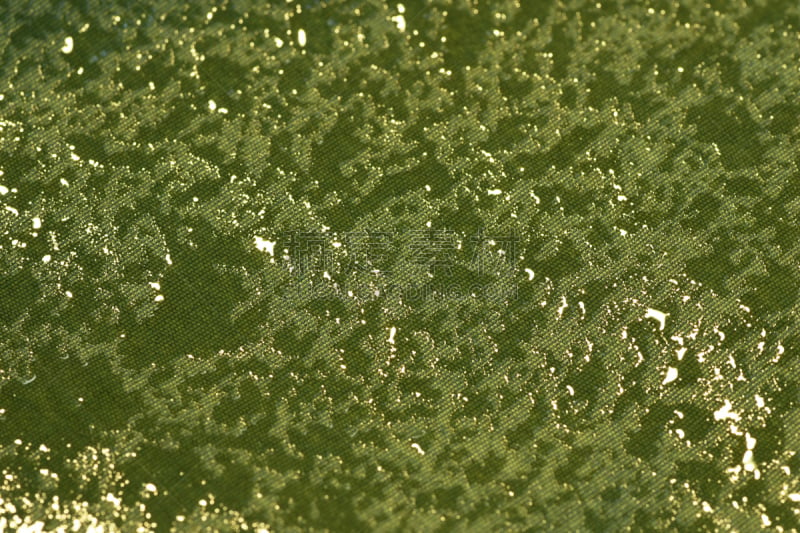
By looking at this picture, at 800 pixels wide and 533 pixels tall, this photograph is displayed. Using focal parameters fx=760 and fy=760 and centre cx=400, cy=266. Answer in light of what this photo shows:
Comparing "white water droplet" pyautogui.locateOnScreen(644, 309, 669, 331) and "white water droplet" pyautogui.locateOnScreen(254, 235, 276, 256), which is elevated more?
"white water droplet" pyautogui.locateOnScreen(254, 235, 276, 256)

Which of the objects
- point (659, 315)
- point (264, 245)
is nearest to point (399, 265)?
point (264, 245)

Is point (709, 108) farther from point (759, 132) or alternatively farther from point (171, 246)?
point (171, 246)

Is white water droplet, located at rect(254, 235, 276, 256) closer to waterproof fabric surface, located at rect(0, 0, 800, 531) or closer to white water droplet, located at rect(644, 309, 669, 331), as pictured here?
waterproof fabric surface, located at rect(0, 0, 800, 531)

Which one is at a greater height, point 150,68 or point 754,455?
point 150,68

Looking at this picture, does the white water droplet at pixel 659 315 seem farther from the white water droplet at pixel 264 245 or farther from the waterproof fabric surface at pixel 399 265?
the white water droplet at pixel 264 245

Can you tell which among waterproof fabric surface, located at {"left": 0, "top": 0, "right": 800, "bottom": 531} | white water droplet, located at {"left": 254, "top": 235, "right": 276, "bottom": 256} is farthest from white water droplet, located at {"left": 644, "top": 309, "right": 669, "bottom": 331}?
white water droplet, located at {"left": 254, "top": 235, "right": 276, "bottom": 256}

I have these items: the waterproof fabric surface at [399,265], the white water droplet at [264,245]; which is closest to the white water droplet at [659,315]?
the waterproof fabric surface at [399,265]

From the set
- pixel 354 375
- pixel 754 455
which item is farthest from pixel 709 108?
pixel 354 375

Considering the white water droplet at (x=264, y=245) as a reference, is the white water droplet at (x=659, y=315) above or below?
below
